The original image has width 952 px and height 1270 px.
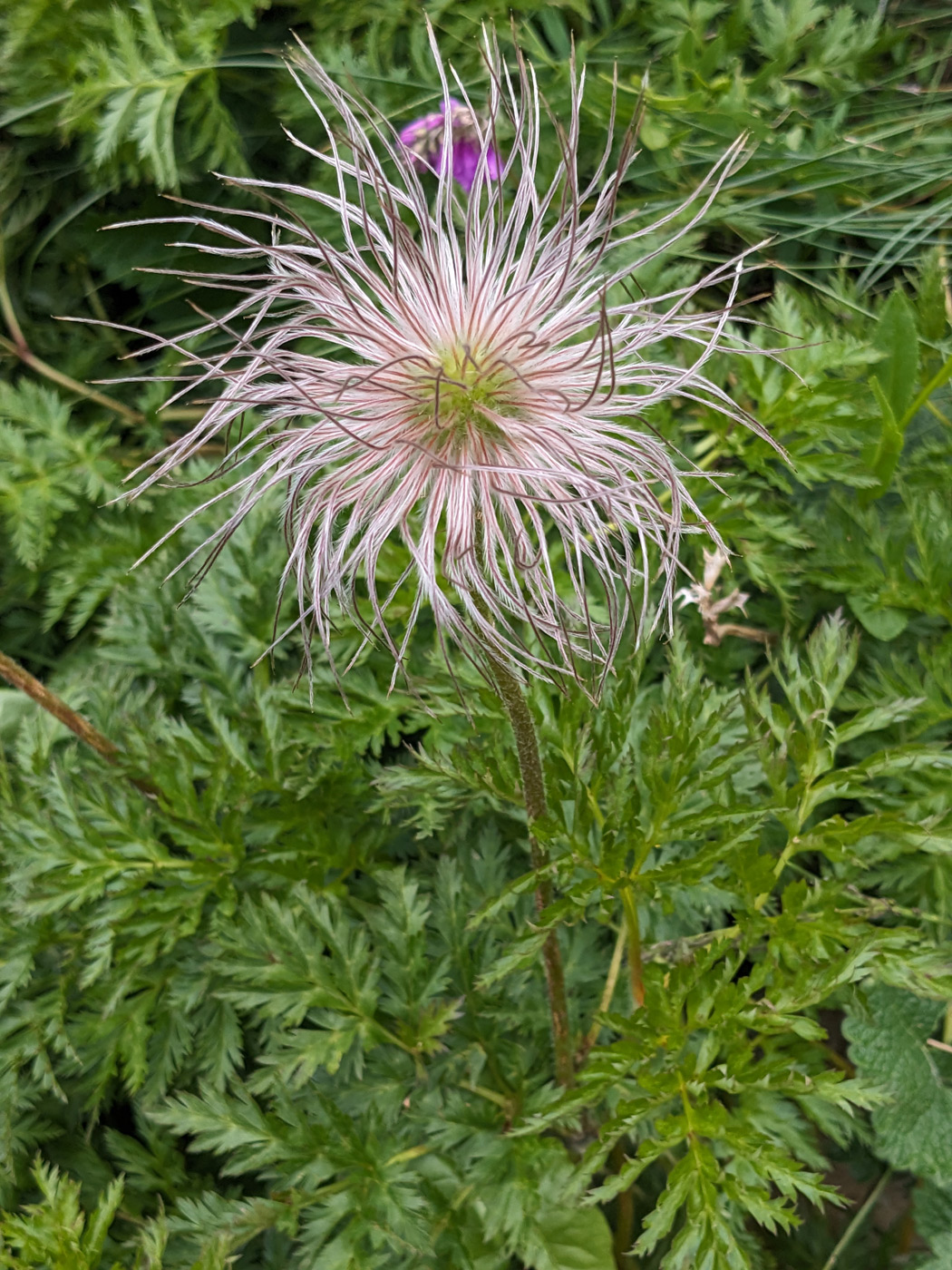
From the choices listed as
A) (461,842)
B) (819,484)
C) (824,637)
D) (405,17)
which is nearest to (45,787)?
(461,842)

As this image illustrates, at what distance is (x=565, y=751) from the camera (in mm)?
1352

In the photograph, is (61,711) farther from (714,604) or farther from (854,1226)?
(854,1226)

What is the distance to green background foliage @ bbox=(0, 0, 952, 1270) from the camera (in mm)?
1363

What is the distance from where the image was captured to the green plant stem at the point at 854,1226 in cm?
178

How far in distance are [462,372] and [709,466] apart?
1077 mm

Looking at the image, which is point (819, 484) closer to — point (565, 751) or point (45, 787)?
point (565, 751)

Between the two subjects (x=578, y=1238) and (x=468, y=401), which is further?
(x=578, y=1238)

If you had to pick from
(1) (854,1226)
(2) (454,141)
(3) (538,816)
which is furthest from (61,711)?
(1) (854,1226)

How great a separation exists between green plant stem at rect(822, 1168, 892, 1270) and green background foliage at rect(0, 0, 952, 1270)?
0.02 m

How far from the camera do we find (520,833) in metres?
1.85

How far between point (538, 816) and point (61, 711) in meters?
0.87

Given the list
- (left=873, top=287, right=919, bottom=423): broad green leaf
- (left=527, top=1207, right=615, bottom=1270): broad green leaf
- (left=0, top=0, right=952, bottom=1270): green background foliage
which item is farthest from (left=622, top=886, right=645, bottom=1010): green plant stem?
(left=873, top=287, right=919, bottom=423): broad green leaf

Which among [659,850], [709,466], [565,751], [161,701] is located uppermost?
[709,466]

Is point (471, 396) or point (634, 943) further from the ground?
point (471, 396)
